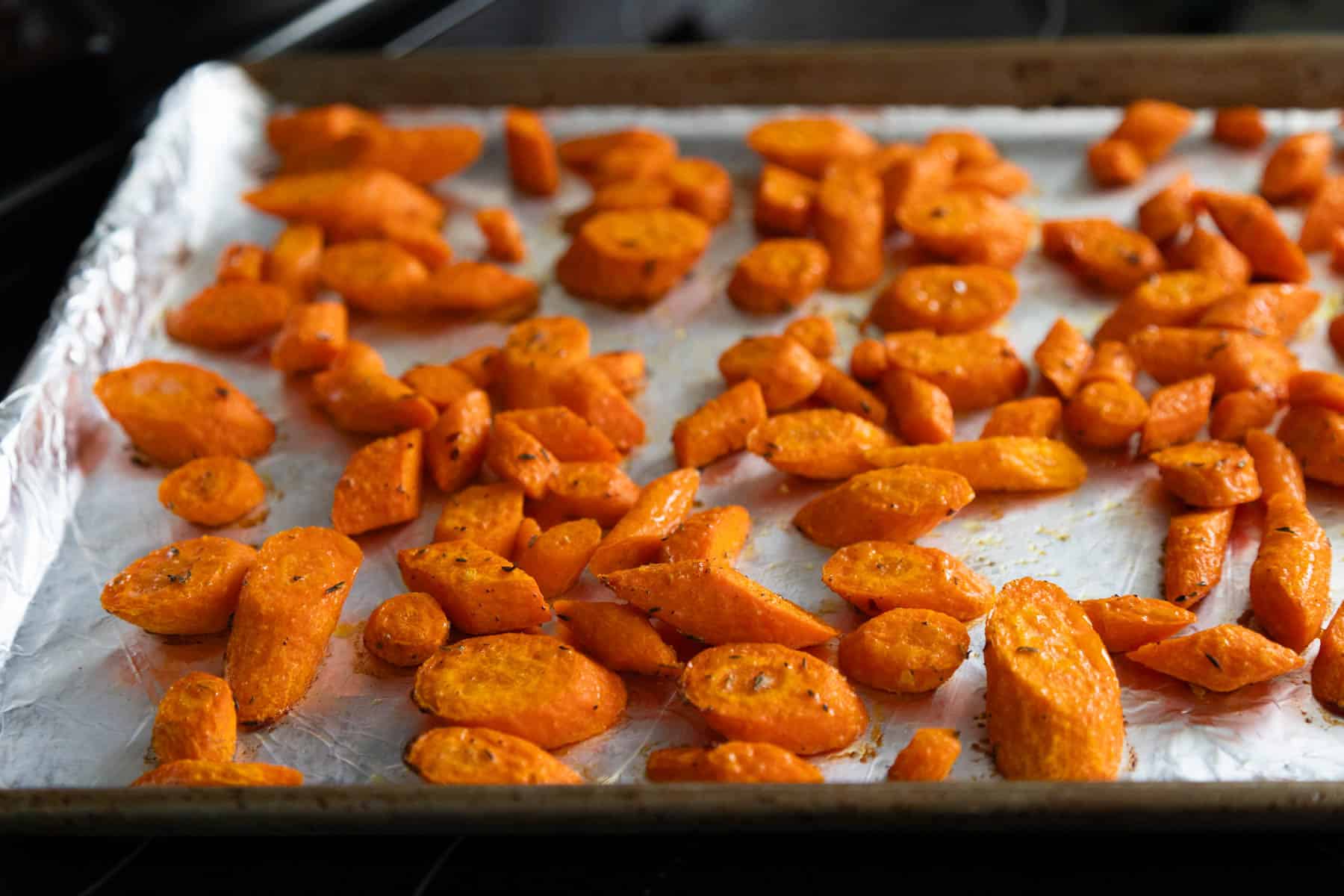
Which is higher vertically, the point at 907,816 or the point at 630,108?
the point at 630,108

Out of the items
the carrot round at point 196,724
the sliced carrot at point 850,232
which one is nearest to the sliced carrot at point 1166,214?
the sliced carrot at point 850,232

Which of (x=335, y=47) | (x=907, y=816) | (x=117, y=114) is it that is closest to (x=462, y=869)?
(x=907, y=816)

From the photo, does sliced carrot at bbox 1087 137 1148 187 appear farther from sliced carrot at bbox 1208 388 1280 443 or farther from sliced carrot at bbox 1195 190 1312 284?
sliced carrot at bbox 1208 388 1280 443

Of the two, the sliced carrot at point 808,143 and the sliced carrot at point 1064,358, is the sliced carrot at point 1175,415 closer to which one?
the sliced carrot at point 1064,358

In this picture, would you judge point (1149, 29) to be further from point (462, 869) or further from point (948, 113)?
point (462, 869)

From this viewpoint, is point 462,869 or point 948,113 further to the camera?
point 948,113

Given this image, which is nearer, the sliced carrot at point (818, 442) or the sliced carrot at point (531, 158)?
the sliced carrot at point (818, 442)

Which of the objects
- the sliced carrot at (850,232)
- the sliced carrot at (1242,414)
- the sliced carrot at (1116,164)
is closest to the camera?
the sliced carrot at (1242,414)
